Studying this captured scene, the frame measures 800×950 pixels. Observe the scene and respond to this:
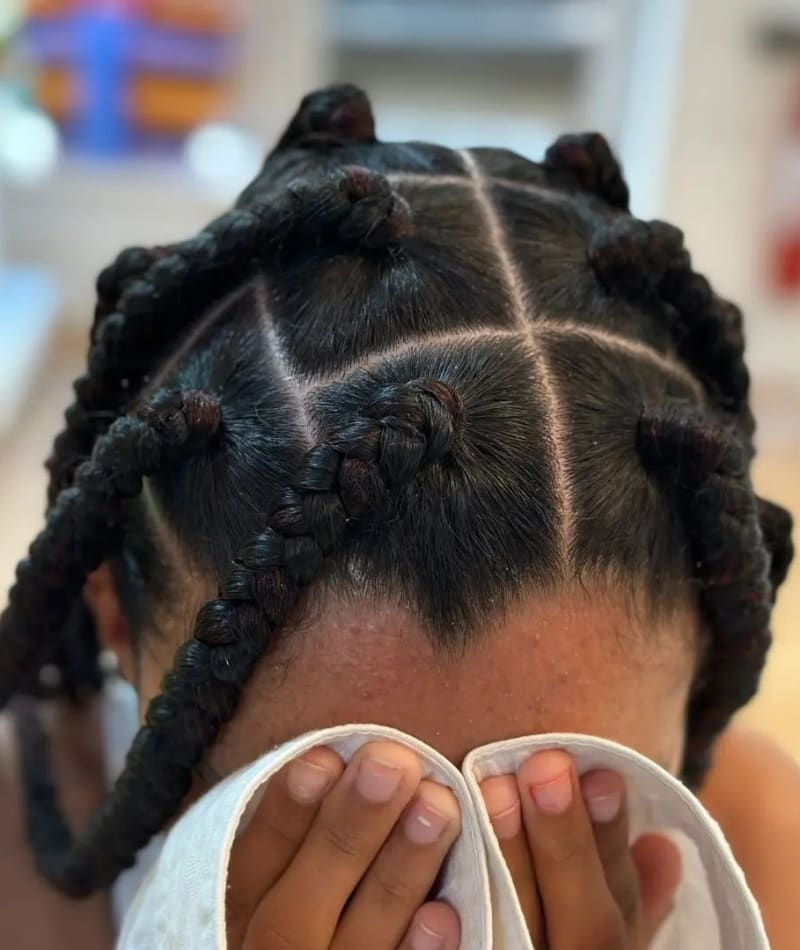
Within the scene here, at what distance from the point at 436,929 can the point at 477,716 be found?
105mm

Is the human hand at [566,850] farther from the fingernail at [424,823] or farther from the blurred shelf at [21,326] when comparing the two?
the blurred shelf at [21,326]

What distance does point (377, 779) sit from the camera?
50 centimetres

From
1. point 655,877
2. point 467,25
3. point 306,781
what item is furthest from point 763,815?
point 467,25

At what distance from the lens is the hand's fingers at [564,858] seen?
518 millimetres

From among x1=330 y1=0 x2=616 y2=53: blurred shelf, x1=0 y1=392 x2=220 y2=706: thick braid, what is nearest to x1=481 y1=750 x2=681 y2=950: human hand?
x1=0 y1=392 x2=220 y2=706: thick braid

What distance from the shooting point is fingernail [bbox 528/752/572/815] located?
0.52 m

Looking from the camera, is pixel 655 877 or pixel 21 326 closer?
pixel 655 877

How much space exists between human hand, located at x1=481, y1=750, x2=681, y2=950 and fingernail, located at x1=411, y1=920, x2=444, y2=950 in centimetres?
5

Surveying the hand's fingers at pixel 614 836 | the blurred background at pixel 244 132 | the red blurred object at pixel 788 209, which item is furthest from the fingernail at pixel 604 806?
the red blurred object at pixel 788 209

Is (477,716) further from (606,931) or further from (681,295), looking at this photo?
(681,295)

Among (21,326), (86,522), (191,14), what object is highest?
(191,14)

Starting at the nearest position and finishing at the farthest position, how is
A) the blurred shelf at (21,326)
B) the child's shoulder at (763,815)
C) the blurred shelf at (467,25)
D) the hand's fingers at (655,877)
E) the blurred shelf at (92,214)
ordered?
the hand's fingers at (655,877)
the child's shoulder at (763,815)
the blurred shelf at (21,326)
the blurred shelf at (92,214)
the blurred shelf at (467,25)

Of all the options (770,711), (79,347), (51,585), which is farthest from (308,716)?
(79,347)

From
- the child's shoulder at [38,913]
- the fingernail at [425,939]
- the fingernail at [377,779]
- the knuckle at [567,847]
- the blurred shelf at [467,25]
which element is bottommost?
the child's shoulder at [38,913]
